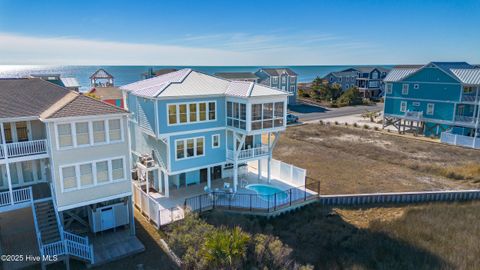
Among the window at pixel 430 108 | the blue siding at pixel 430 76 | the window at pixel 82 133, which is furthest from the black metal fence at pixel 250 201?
the blue siding at pixel 430 76

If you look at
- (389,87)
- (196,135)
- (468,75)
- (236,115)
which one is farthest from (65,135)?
(389,87)

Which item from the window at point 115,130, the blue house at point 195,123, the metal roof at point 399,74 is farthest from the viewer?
the metal roof at point 399,74

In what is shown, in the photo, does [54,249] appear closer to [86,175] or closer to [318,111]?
[86,175]

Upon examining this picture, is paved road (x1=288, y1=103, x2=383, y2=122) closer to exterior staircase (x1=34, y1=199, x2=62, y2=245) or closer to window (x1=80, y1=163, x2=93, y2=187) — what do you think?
window (x1=80, y1=163, x2=93, y2=187)

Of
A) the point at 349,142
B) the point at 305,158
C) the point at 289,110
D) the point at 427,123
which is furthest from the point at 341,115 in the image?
the point at 305,158

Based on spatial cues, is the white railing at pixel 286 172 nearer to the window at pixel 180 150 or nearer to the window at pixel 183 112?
the window at pixel 180 150

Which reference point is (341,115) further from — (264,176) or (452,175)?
(264,176)
